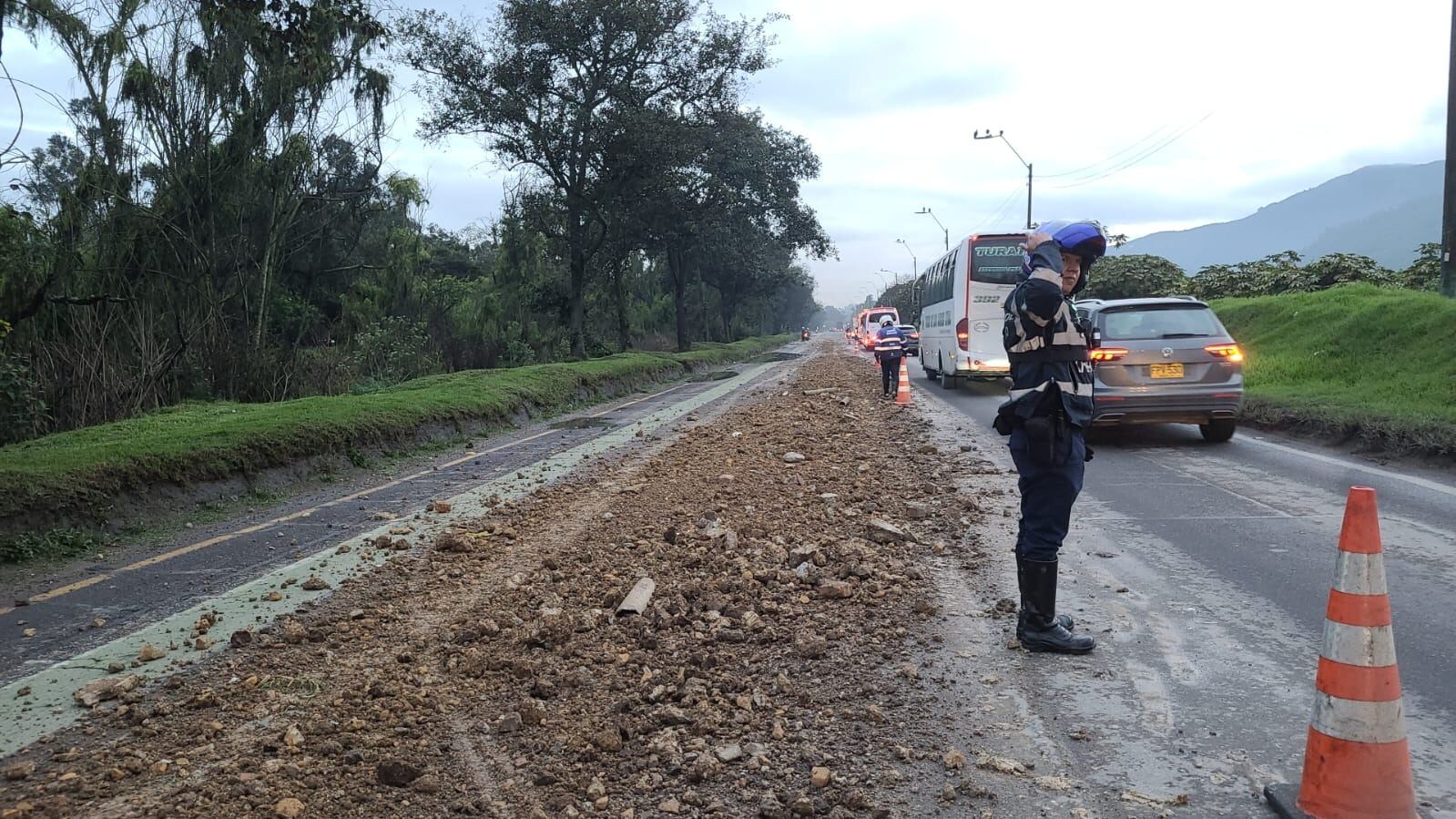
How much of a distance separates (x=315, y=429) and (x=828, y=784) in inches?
361

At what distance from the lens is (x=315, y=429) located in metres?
10.9

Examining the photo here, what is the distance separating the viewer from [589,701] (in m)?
3.85

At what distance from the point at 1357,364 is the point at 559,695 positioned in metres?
16.1

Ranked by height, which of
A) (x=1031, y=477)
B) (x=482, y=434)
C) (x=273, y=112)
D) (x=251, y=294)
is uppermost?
(x=273, y=112)

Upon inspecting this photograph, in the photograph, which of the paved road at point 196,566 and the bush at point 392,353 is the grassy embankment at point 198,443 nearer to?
the paved road at point 196,566

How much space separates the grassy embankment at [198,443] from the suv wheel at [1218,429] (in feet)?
32.3

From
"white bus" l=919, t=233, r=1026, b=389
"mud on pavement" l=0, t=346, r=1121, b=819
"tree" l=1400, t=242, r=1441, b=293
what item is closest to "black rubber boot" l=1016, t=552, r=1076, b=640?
"mud on pavement" l=0, t=346, r=1121, b=819

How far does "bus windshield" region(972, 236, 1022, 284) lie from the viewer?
68.9 feet

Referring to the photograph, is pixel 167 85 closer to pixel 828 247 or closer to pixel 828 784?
pixel 828 784

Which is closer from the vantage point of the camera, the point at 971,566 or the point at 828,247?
the point at 971,566

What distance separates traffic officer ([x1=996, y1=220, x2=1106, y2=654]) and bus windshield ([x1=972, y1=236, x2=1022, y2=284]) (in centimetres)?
1707

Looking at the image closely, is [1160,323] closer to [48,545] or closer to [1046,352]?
[1046,352]

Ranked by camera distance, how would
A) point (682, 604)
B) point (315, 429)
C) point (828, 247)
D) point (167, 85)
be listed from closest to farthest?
1. point (682, 604)
2. point (315, 429)
3. point (167, 85)
4. point (828, 247)

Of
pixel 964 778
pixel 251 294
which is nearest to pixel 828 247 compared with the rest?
pixel 251 294
